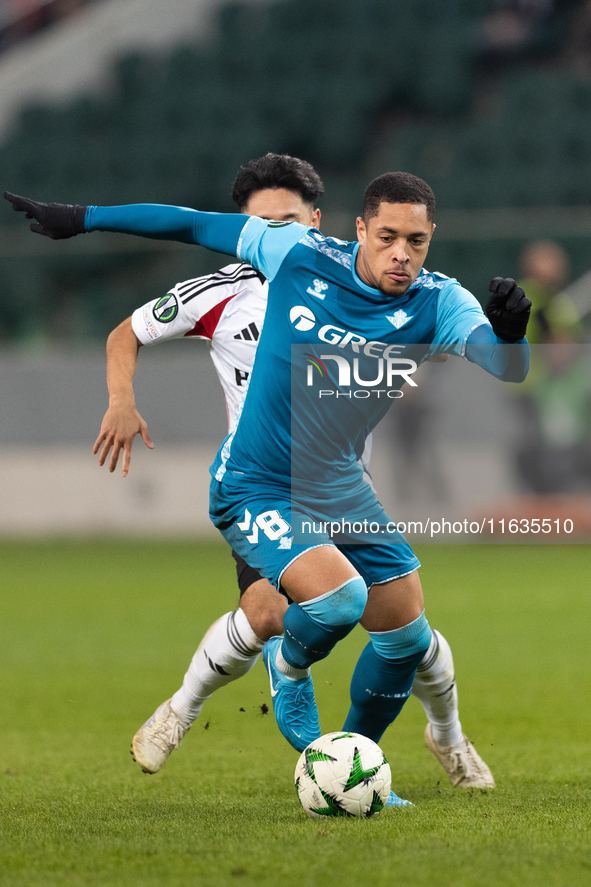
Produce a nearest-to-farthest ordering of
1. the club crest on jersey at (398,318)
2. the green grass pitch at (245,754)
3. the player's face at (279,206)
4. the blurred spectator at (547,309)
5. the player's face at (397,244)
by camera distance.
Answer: the green grass pitch at (245,754), the player's face at (397,244), the club crest on jersey at (398,318), the player's face at (279,206), the blurred spectator at (547,309)

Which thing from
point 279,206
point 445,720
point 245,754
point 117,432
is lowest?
point 245,754

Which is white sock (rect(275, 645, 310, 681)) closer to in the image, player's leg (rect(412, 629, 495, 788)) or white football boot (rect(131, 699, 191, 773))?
player's leg (rect(412, 629, 495, 788))

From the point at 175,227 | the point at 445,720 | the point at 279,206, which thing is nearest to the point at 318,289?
the point at 175,227

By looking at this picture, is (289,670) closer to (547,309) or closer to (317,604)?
(317,604)

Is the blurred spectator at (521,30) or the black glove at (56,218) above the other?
the blurred spectator at (521,30)

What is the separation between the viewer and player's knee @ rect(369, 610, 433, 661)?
3.93 meters

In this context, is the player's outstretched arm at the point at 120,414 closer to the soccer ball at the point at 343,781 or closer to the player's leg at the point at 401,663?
the player's leg at the point at 401,663

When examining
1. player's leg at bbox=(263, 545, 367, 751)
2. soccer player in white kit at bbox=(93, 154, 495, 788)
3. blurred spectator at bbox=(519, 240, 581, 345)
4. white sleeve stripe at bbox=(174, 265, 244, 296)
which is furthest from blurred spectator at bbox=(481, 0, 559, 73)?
player's leg at bbox=(263, 545, 367, 751)

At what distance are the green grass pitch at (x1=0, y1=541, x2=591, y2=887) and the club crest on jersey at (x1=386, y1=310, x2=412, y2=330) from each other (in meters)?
1.38

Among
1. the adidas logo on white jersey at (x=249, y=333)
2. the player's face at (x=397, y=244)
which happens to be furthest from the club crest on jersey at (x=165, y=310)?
the player's face at (x=397, y=244)

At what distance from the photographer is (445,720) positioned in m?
4.32

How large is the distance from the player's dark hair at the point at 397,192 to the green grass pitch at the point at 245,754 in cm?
167

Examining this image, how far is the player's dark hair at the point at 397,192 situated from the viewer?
3.76 meters

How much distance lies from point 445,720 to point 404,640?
0.56 metres
